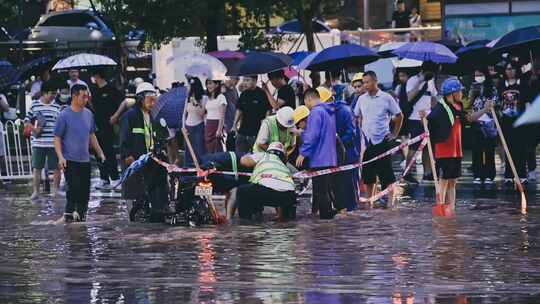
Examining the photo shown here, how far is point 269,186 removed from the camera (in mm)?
15844

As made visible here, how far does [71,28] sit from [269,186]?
2732 cm

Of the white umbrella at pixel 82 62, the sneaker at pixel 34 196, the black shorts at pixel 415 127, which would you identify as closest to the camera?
the sneaker at pixel 34 196

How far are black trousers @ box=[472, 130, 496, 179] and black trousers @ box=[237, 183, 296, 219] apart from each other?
241 inches

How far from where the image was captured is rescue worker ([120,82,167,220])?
53.3 feet

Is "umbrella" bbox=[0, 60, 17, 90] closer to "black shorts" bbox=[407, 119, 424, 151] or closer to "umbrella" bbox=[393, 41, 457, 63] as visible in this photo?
"umbrella" bbox=[393, 41, 457, 63]

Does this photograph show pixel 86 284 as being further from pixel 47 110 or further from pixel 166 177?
pixel 47 110

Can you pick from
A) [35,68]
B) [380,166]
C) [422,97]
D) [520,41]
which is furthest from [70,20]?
[380,166]

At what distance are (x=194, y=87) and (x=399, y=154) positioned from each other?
589cm

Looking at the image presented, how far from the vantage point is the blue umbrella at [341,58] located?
817 inches

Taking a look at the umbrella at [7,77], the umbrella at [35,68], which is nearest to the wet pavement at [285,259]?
the umbrella at [35,68]

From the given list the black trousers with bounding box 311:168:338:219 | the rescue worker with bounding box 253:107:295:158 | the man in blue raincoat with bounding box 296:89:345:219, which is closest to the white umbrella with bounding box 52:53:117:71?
A: the rescue worker with bounding box 253:107:295:158

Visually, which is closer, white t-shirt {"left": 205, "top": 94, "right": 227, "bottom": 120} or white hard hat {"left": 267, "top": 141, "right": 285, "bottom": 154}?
white hard hat {"left": 267, "top": 141, "right": 285, "bottom": 154}

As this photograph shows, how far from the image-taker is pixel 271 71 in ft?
65.1

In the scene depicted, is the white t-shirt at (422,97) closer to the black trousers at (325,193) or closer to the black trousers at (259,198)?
the black trousers at (325,193)
